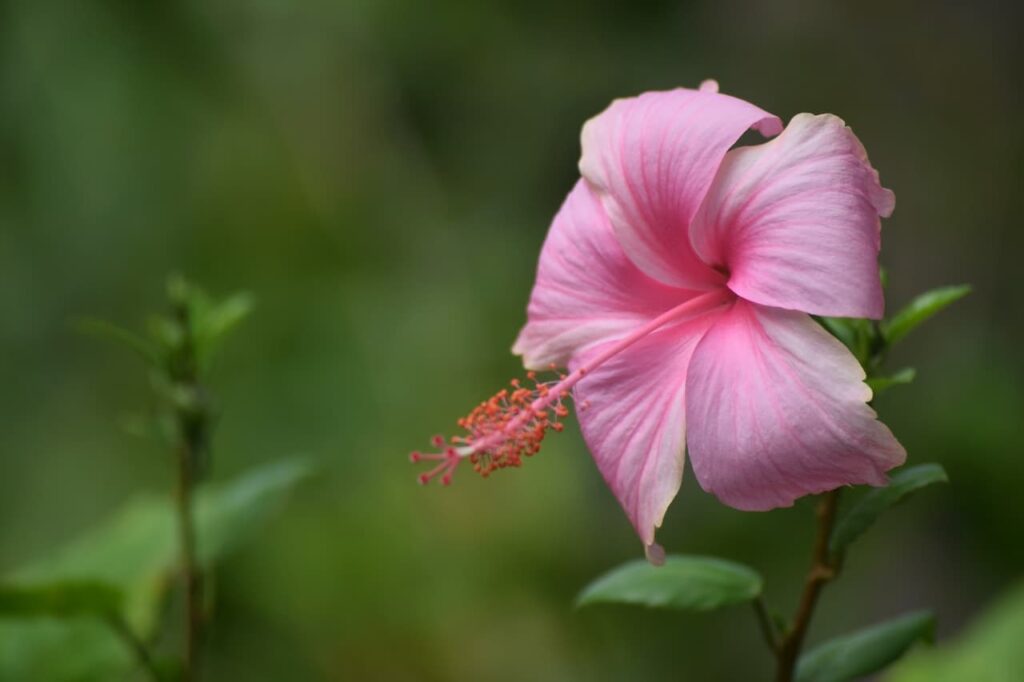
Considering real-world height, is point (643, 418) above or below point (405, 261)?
below

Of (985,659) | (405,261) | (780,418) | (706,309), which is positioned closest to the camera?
(780,418)

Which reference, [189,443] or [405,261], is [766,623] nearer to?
[189,443]

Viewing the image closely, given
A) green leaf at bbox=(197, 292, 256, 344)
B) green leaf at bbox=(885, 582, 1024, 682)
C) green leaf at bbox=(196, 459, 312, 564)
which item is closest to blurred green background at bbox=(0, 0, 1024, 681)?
green leaf at bbox=(885, 582, 1024, 682)

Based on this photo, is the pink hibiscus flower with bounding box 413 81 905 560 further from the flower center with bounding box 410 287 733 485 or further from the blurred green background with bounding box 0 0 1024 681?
the blurred green background with bounding box 0 0 1024 681

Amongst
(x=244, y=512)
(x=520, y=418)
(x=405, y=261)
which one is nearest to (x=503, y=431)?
(x=520, y=418)

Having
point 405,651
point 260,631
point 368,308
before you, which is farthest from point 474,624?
point 368,308

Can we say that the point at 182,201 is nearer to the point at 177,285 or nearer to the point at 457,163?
the point at 457,163
